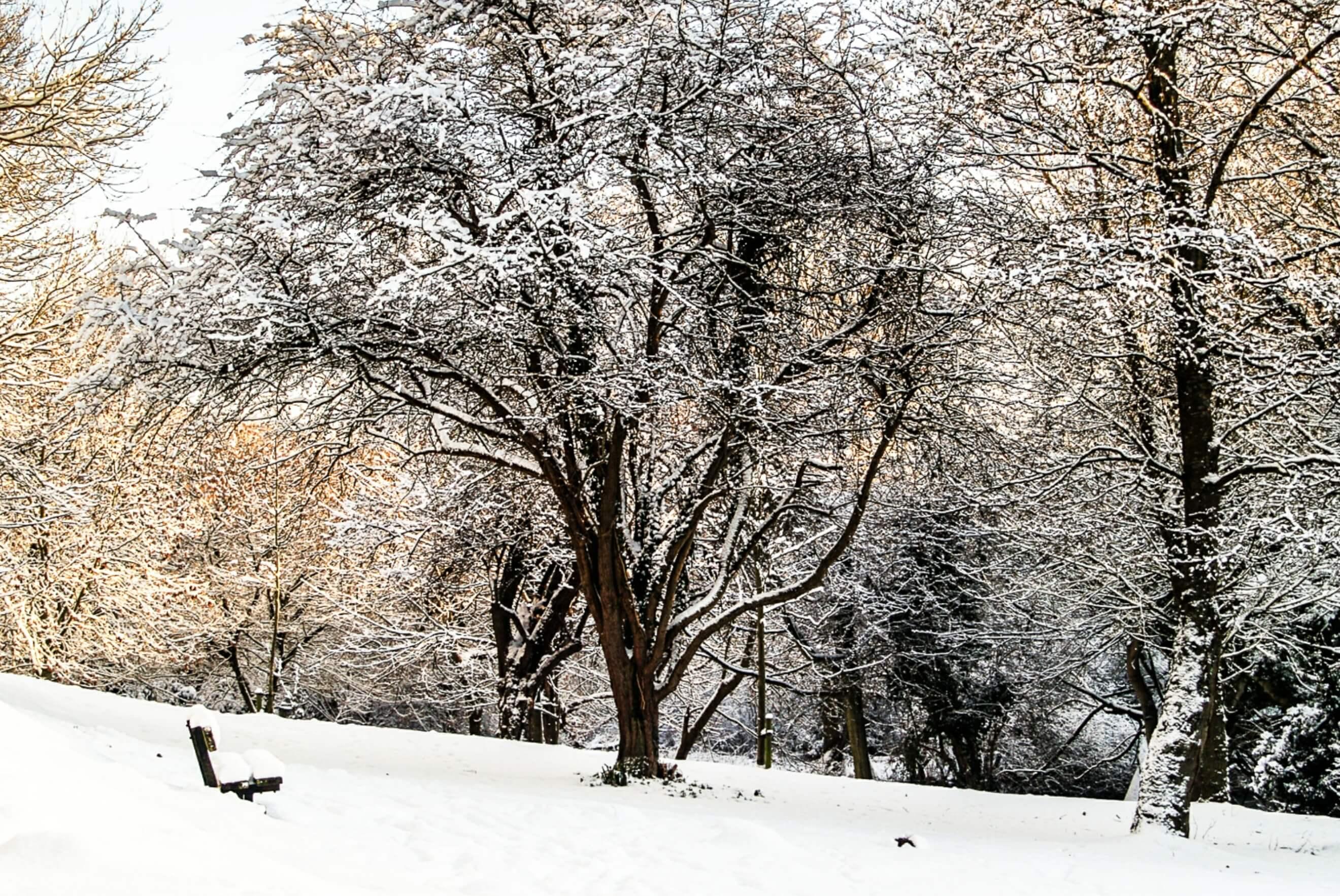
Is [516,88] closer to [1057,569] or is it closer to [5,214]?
[5,214]

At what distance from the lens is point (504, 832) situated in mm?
7305

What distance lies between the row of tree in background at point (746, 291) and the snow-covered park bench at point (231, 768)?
3.24 metres

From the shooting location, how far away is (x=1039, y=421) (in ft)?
44.2

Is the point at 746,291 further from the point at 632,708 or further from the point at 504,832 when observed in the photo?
the point at 504,832

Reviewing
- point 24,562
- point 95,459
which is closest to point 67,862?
point 24,562

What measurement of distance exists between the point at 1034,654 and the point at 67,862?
20.7m

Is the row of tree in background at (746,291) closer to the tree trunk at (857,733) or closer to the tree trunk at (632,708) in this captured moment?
the tree trunk at (632,708)

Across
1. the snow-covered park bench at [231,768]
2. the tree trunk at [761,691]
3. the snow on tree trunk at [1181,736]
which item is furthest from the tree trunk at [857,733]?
the snow-covered park bench at [231,768]

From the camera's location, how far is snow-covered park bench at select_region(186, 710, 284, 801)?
623 centimetres

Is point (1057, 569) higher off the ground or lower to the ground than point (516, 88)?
lower

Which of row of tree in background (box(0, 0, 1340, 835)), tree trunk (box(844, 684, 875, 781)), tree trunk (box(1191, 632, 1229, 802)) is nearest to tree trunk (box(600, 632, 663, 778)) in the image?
row of tree in background (box(0, 0, 1340, 835))

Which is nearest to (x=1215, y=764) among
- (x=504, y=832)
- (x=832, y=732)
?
(x=832, y=732)

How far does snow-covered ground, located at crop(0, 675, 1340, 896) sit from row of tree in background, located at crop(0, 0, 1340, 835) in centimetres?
157

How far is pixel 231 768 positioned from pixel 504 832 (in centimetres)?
192
